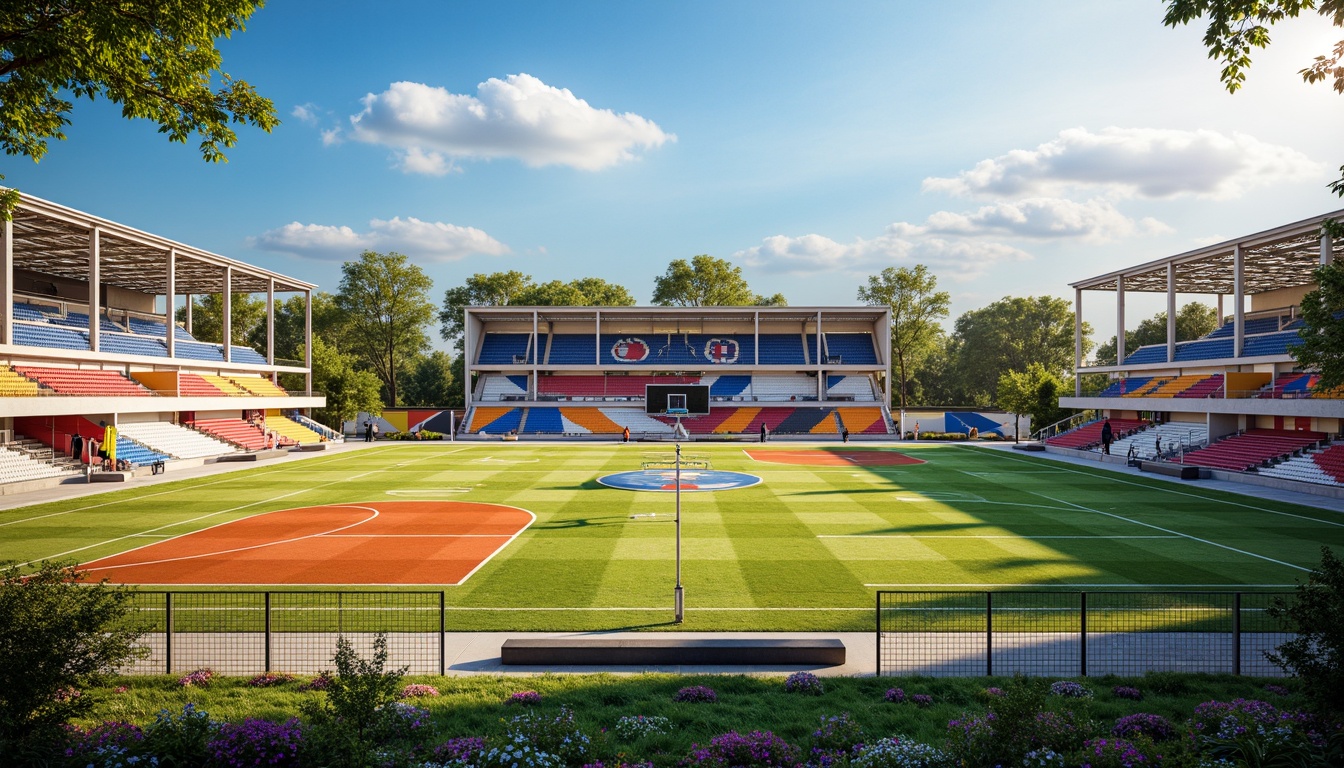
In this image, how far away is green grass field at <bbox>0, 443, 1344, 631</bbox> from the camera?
583 inches

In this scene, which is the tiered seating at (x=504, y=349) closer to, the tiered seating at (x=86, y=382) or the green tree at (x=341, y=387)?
the green tree at (x=341, y=387)

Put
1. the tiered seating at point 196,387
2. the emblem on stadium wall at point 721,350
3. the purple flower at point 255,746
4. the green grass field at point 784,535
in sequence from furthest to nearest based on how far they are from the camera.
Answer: the emblem on stadium wall at point 721,350, the tiered seating at point 196,387, the green grass field at point 784,535, the purple flower at point 255,746

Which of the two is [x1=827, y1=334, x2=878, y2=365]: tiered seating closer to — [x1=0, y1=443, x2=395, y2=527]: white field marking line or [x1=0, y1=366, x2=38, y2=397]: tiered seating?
[x1=0, y1=443, x2=395, y2=527]: white field marking line

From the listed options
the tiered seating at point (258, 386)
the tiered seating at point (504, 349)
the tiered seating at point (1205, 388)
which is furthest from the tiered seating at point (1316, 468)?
the tiered seating at point (258, 386)

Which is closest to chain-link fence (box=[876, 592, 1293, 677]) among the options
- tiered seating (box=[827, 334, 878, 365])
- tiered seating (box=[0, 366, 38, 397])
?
tiered seating (box=[0, 366, 38, 397])

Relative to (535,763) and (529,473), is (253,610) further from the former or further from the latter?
(529,473)

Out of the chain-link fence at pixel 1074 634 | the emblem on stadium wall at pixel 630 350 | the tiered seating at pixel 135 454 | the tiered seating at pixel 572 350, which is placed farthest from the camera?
the emblem on stadium wall at pixel 630 350

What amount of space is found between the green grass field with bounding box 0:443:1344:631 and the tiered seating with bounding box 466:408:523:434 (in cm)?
2542

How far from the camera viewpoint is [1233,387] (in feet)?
129

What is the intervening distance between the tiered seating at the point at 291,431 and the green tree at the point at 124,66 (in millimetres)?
42219

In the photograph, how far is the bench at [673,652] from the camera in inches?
426

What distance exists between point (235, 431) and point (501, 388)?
25.4 meters

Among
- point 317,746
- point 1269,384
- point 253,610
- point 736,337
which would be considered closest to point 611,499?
point 253,610

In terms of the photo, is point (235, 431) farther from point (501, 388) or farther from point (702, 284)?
point (702, 284)
